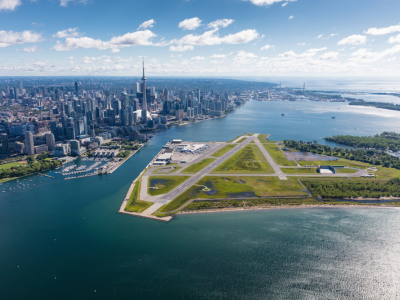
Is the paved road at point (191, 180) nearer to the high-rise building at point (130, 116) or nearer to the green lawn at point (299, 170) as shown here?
the green lawn at point (299, 170)

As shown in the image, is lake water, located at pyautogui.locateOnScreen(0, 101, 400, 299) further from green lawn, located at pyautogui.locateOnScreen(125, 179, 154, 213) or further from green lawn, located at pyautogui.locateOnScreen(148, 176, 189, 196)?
green lawn, located at pyautogui.locateOnScreen(148, 176, 189, 196)

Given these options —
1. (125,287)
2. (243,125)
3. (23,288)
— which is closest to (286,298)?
(125,287)

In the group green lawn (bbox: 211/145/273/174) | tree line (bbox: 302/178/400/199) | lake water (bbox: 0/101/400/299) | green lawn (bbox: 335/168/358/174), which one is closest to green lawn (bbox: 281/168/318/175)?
green lawn (bbox: 211/145/273/174)

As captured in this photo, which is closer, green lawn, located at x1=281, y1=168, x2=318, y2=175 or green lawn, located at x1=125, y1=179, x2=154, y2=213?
green lawn, located at x1=125, y1=179, x2=154, y2=213

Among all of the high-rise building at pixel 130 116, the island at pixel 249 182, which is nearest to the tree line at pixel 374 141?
the island at pixel 249 182

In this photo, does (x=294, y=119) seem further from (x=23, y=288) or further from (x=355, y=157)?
(x=23, y=288)

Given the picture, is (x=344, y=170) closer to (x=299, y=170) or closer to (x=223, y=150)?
(x=299, y=170)
